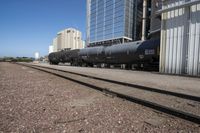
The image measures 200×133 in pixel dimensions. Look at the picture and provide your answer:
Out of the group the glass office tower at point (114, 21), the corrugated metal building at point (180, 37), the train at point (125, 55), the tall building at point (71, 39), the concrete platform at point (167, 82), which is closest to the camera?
the concrete platform at point (167, 82)

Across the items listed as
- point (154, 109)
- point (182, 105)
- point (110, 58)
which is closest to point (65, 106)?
point (154, 109)

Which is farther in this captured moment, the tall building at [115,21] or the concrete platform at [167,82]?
the tall building at [115,21]

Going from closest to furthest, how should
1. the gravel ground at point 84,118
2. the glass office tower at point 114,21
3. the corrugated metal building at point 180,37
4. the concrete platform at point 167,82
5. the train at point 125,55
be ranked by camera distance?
the gravel ground at point 84,118 < the concrete platform at point 167,82 < the corrugated metal building at point 180,37 < the train at point 125,55 < the glass office tower at point 114,21

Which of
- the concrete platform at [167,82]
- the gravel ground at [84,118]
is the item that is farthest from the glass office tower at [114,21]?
the gravel ground at [84,118]

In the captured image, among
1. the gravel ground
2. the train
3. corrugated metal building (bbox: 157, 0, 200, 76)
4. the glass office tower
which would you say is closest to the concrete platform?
corrugated metal building (bbox: 157, 0, 200, 76)

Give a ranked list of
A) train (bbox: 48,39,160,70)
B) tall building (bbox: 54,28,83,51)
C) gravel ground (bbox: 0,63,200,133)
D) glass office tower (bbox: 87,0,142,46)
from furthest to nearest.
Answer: tall building (bbox: 54,28,83,51), glass office tower (bbox: 87,0,142,46), train (bbox: 48,39,160,70), gravel ground (bbox: 0,63,200,133)

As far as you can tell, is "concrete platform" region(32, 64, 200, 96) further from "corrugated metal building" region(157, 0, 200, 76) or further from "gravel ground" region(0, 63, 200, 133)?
"gravel ground" region(0, 63, 200, 133)

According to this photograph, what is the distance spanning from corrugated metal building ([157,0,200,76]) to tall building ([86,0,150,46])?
52130mm

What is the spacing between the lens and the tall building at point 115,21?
72188 millimetres

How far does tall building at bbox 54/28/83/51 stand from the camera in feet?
381

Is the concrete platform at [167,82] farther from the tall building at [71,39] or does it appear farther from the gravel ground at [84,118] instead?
the tall building at [71,39]

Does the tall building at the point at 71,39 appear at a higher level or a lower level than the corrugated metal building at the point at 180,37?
higher

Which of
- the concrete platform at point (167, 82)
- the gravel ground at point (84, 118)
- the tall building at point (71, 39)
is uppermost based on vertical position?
the tall building at point (71, 39)

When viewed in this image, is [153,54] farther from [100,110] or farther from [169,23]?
[100,110]
